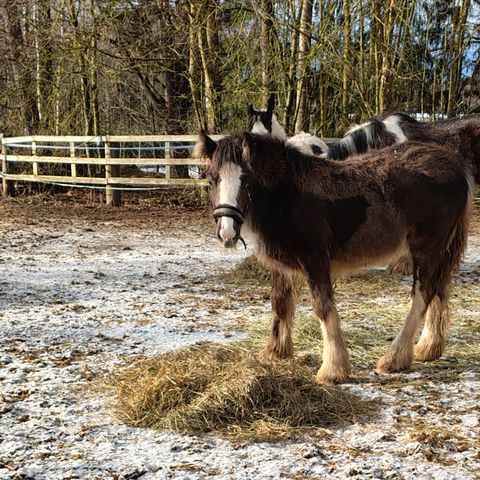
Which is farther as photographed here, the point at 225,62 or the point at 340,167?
the point at 225,62

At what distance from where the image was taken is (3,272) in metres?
7.11

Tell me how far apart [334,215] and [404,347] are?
3.43ft

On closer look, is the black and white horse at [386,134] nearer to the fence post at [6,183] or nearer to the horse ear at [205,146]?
the horse ear at [205,146]

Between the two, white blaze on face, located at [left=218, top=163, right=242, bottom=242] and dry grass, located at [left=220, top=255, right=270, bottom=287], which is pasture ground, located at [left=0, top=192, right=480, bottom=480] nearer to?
dry grass, located at [left=220, top=255, right=270, bottom=287]

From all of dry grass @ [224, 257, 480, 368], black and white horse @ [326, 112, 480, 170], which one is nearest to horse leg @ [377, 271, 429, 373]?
dry grass @ [224, 257, 480, 368]

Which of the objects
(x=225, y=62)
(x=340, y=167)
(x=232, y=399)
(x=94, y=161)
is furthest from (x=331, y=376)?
(x=94, y=161)

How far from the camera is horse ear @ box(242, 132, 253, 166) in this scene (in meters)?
3.68

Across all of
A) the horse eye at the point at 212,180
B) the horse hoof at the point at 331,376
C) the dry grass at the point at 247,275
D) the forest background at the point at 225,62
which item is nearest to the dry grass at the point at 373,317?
the dry grass at the point at 247,275

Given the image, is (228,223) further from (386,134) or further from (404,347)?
(386,134)

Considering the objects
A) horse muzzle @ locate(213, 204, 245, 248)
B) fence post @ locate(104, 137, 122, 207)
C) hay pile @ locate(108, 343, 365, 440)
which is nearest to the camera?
hay pile @ locate(108, 343, 365, 440)

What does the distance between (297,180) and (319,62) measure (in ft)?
27.7

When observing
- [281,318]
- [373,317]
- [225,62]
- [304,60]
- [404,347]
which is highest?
[225,62]

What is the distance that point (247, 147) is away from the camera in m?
3.70

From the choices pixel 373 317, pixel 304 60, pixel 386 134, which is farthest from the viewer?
pixel 304 60
